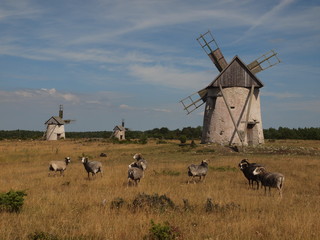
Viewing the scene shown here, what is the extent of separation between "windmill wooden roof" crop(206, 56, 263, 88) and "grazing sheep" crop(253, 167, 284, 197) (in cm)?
2779

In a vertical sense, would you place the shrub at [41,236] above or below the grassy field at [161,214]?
above

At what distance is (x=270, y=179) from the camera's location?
13.3m

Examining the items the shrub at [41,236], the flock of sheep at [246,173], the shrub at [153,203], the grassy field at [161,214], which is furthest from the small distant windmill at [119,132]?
the shrub at [41,236]

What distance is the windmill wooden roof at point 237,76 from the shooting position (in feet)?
134

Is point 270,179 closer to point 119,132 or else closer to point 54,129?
point 54,129

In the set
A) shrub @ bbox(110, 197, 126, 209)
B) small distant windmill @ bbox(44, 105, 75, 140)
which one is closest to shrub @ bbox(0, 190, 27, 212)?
shrub @ bbox(110, 197, 126, 209)

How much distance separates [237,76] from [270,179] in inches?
1153

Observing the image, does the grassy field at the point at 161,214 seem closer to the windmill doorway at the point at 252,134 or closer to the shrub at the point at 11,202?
the shrub at the point at 11,202

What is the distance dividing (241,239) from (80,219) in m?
4.05

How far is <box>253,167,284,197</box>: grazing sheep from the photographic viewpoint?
42.0ft

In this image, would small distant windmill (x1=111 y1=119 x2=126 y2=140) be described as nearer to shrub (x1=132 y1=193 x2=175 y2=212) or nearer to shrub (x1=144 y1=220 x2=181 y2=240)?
shrub (x1=132 y1=193 x2=175 y2=212)

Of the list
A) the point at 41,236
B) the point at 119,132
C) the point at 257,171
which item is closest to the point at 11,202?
the point at 41,236

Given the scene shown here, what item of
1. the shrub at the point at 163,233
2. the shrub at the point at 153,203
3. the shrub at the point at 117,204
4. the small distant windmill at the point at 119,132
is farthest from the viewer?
the small distant windmill at the point at 119,132

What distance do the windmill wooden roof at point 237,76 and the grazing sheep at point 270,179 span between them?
2779cm
